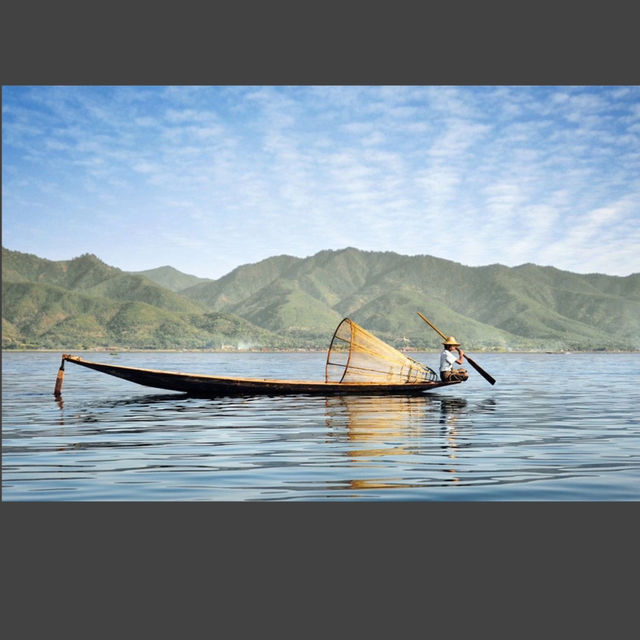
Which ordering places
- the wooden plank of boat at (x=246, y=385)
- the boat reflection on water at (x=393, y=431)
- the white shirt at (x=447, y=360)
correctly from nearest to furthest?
the boat reflection on water at (x=393, y=431) < the wooden plank of boat at (x=246, y=385) < the white shirt at (x=447, y=360)

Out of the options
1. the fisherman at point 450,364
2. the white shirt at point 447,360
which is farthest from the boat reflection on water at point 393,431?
the white shirt at point 447,360

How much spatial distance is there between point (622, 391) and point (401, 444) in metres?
24.6

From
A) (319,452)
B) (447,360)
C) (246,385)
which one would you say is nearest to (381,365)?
(447,360)

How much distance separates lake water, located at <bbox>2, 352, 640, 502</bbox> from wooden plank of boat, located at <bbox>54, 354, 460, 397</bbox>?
1558 millimetres

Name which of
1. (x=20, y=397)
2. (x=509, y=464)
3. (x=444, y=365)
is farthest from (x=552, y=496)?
(x=20, y=397)

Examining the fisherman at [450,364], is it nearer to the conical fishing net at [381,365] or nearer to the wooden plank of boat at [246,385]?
the wooden plank of boat at [246,385]

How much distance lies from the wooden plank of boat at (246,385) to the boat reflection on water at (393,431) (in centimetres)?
51

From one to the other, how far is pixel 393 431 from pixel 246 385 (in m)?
12.0

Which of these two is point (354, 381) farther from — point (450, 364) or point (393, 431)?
point (393, 431)

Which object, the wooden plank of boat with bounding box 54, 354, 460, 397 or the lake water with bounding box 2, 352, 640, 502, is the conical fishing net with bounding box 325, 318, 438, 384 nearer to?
the wooden plank of boat with bounding box 54, 354, 460, 397

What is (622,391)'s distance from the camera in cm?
3584

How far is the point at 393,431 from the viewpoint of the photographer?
1767 centimetres

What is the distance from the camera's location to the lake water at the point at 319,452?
420 inches

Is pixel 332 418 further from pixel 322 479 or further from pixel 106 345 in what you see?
pixel 106 345
